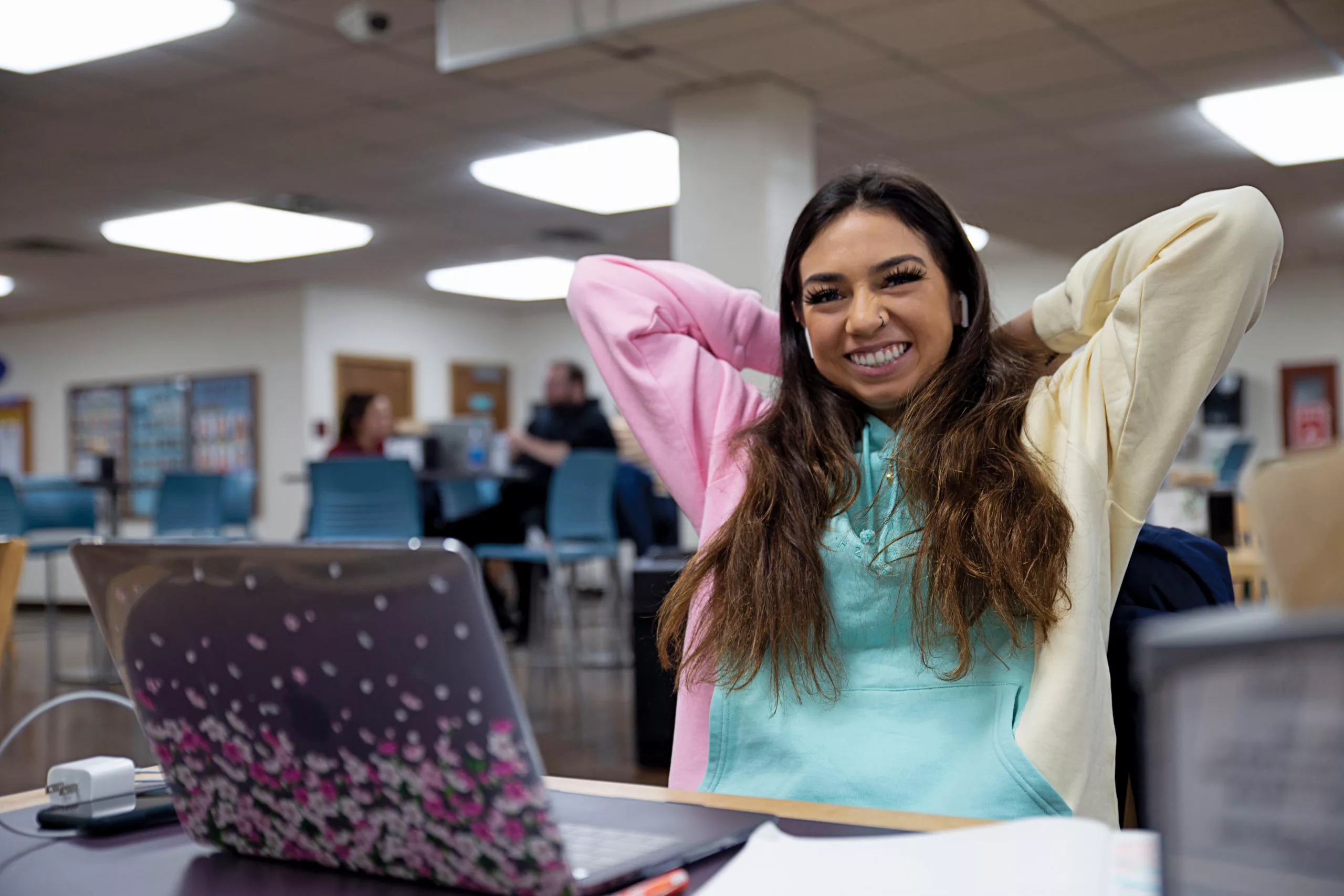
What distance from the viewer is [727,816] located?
732 millimetres

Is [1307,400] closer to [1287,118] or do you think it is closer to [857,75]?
[1287,118]

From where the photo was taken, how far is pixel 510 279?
9.14 m

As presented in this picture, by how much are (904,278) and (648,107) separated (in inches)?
152

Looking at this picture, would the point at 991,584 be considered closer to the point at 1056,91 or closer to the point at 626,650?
the point at 1056,91

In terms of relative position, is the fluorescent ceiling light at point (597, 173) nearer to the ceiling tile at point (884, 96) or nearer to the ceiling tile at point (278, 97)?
the ceiling tile at point (884, 96)

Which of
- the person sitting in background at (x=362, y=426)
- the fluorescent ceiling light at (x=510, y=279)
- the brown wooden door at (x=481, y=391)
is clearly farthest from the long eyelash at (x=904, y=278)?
the brown wooden door at (x=481, y=391)

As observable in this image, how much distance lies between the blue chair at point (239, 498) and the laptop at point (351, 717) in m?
8.00

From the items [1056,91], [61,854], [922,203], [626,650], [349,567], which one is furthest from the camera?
[626,650]

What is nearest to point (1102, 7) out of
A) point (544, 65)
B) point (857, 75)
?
point (857, 75)

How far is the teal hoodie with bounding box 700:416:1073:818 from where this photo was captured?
107 cm

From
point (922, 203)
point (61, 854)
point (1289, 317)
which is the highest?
point (1289, 317)

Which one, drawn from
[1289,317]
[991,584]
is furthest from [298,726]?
[1289,317]

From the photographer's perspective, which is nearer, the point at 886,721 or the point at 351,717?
the point at 351,717

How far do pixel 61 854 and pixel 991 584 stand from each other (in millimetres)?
788
